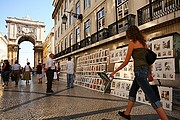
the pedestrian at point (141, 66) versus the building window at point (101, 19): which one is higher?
the building window at point (101, 19)

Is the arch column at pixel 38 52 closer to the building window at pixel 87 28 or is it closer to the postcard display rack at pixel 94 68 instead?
the building window at pixel 87 28

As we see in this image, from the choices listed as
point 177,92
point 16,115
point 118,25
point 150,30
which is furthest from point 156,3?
point 16,115

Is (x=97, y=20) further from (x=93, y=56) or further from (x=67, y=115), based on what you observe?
(x=67, y=115)

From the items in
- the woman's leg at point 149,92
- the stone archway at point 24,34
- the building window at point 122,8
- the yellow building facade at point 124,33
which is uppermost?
the stone archway at point 24,34

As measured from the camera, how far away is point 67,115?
12.3 feet

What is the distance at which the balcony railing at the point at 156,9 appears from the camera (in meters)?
5.98

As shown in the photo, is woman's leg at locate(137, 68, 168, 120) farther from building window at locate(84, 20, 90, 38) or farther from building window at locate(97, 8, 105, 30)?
building window at locate(84, 20, 90, 38)

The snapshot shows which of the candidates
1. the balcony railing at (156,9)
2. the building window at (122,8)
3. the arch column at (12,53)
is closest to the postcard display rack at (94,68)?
the building window at (122,8)

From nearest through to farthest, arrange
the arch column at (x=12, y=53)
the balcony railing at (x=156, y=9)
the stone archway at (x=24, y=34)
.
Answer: the balcony railing at (x=156, y=9), the arch column at (x=12, y=53), the stone archway at (x=24, y=34)

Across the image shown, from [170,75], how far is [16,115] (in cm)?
411

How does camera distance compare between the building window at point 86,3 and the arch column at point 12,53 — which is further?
the arch column at point 12,53

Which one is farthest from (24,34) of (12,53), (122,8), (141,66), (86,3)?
(141,66)

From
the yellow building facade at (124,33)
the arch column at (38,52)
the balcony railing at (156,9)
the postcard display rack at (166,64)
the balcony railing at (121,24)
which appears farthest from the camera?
the arch column at (38,52)

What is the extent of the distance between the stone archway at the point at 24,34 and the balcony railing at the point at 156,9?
52.9 m
